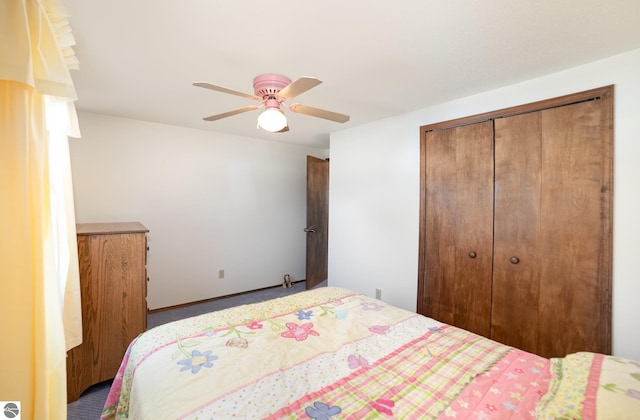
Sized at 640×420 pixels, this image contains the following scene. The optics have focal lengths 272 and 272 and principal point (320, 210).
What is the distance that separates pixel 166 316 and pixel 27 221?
114 inches

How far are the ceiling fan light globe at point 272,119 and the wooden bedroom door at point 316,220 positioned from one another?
2328mm

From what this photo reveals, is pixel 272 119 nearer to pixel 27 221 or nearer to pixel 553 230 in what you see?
pixel 27 221

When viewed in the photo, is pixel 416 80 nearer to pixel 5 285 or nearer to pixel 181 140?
pixel 5 285

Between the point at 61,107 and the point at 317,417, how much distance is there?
166 cm

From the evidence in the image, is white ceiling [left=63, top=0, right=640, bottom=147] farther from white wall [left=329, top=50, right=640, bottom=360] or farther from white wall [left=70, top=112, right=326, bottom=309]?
white wall [left=70, top=112, right=326, bottom=309]

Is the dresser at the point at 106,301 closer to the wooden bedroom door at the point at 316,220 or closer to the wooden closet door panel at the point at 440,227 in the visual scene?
the wooden bedroom door at the point at 316,220

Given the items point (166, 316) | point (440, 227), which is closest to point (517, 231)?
point (440, 227)

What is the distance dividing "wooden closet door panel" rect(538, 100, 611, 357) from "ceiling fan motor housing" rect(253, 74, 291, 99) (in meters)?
1.90

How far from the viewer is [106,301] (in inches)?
78.9

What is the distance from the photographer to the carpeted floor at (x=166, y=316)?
5.93 ft

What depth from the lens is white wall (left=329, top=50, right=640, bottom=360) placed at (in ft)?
5.47

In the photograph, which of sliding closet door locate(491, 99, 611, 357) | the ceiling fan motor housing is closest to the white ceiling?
the ceiling fan motor housing

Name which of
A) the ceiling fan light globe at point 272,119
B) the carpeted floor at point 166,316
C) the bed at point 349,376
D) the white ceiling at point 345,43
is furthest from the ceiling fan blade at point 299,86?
the carpeted floor at point 166,316

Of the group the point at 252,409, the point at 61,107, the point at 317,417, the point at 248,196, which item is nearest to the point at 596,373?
the point at 317,417
